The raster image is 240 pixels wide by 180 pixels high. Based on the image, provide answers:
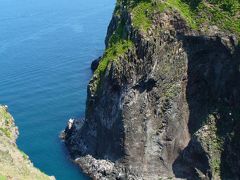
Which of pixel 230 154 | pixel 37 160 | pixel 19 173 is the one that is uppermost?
pixel 19 173

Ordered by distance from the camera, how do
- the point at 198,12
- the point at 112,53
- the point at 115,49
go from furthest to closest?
the point at 112,53
the point at 115,49
the point at 198,12

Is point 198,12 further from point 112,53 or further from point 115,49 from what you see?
point 112,53

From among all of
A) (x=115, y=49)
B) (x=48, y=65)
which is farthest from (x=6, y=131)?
(x=48, y=65)

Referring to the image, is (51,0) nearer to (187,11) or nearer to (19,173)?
(187,11)

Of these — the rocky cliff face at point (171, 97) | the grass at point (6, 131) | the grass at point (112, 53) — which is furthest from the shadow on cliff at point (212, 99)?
the grass at point (6, 131)

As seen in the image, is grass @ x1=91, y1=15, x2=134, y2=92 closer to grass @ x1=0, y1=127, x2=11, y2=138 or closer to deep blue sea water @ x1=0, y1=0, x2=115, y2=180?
deep blue sea water @ x1=0, y1=0, x2=115, y2=180

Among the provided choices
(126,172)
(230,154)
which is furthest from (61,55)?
(230,154)
